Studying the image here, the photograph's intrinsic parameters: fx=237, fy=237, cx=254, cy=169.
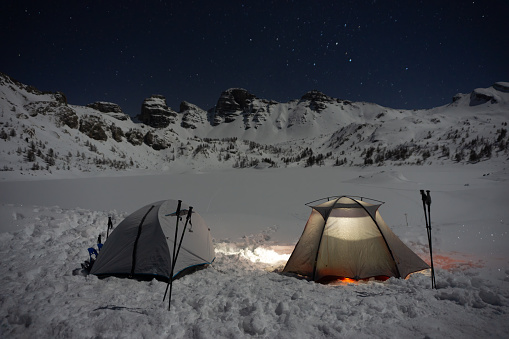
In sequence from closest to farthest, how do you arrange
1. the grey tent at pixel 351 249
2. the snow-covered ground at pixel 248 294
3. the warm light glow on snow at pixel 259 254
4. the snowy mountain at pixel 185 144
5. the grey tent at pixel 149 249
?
the snow-covered ground at pixel 248 294 < the grey tent at pixel 149 249 < the grey tent at pixel 351 249 < the warm light glow on snow at pixel 259 254 < the snowy mountain at pixel 185 144

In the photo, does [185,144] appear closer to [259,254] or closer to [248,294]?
[259,254]

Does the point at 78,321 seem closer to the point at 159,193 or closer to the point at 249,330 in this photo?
the point at 249,330

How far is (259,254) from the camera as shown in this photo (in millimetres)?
7340

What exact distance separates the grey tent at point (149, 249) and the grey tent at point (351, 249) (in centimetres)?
244

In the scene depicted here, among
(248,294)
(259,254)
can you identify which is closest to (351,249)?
(248,294)

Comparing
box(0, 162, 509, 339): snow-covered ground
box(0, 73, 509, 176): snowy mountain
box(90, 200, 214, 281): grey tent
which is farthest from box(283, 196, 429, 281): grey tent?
box(0, 73, 509, 176): snowy mountain

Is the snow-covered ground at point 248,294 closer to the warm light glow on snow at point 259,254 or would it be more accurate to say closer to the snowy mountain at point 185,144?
the warm light glow on snow at point 259,254

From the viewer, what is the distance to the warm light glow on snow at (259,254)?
696 cm

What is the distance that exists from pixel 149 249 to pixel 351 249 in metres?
4.51

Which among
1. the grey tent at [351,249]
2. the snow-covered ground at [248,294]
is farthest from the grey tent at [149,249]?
the grey tent at [351,249]

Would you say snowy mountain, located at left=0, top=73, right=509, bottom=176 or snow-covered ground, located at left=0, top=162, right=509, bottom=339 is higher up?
snowy mountain, located at left=0, top=73, right=509, bottom=176

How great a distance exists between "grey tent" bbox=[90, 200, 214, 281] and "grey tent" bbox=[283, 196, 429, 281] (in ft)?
7.99

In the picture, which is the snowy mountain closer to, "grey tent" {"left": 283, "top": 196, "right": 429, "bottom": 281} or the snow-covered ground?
the snow-covered ground

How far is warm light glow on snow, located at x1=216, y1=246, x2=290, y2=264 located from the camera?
6.96 metres
